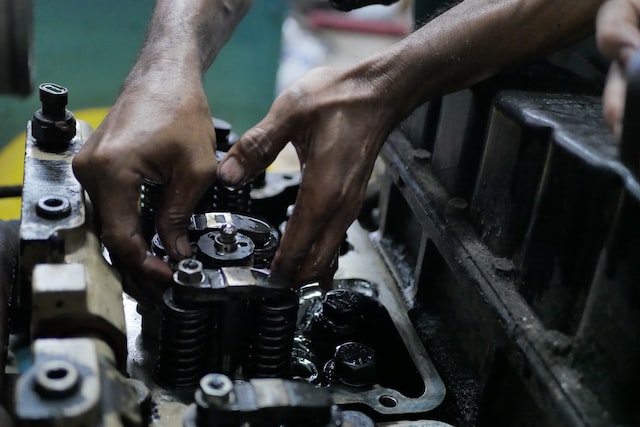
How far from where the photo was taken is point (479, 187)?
4.04ft

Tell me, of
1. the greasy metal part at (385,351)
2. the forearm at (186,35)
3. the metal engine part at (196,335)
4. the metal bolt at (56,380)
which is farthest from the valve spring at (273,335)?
the forearm at (186,35)

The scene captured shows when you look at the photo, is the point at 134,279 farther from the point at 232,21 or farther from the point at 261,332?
the point at 232,21

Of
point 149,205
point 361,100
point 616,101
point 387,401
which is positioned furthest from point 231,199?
point 616,101

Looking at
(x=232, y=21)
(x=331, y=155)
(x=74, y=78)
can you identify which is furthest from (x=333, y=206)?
(x=74, y=78)

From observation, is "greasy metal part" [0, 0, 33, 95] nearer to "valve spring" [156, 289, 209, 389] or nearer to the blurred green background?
"valve spring" [156, 289, 209, 389]

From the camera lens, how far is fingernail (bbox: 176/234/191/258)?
3.84 feet

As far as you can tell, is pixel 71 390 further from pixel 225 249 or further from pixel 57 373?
pixel 225 249

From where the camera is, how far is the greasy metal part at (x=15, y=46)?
4.98 ft

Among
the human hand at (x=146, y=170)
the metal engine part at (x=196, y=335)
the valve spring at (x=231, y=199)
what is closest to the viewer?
the metal engine part at (x=196, y=335)

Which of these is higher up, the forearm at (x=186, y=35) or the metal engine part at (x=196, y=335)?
the forearm at (x=186, y=35)

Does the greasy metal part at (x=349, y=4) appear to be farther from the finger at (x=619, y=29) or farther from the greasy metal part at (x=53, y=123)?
the finger at (x=619, y=29)

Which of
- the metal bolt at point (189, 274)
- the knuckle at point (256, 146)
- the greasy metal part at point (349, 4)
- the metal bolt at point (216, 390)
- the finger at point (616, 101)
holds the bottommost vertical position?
the metal bolt at point (216, 390)

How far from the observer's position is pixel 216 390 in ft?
2.91

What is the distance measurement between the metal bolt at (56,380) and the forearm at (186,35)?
25.1 inches
